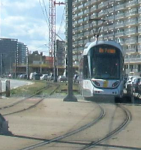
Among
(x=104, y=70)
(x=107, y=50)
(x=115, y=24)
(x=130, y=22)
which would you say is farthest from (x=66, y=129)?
(x=115, y=24)

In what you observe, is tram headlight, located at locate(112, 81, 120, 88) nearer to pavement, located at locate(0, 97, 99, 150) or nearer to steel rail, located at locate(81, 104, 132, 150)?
pavement, located at locate(0, 97, 99, 150)

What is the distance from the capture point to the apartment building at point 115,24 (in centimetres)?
9462

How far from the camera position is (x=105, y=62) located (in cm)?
2259

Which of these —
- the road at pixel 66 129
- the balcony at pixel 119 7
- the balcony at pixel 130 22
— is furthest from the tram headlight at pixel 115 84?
the balcony at pixel 119 7

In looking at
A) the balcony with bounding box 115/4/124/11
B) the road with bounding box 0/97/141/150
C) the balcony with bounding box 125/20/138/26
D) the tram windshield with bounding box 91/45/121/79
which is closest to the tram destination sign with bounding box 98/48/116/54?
the tram windshield with bounding box 91/45/121/79

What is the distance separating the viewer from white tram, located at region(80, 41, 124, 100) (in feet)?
72.2

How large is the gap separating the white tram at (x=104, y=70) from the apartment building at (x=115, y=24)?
203 ft

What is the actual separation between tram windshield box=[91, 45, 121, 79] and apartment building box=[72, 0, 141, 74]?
62.0m

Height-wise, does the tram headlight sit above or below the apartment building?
below

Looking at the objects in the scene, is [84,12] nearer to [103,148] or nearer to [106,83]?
[106,83]

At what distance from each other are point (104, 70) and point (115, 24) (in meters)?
81.5

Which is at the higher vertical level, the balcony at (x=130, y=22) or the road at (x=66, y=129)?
the balcony at (x=130, y=22)

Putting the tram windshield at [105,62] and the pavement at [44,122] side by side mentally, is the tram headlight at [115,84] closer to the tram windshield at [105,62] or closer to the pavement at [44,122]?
the tram windshield at [105,62]

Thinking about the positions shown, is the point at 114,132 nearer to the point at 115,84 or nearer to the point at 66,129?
the point at 66,129
